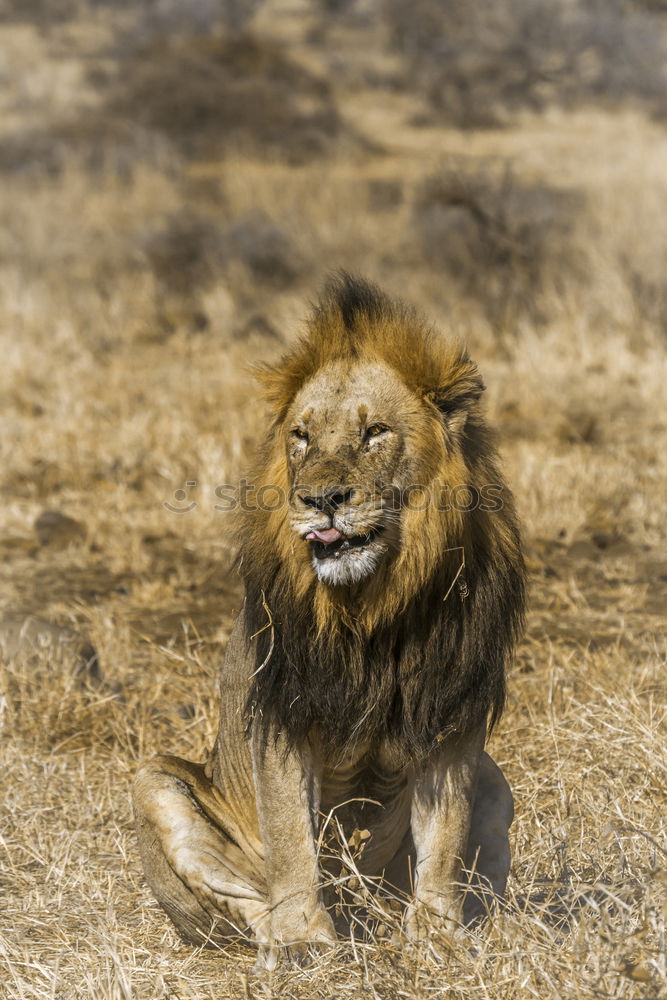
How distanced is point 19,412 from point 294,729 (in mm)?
7386

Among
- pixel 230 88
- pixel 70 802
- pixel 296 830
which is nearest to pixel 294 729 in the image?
pixel 296 830

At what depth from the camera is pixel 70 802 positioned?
514 cm

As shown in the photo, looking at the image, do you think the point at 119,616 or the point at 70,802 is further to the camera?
the point at 119,616

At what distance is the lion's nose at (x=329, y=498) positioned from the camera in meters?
3.37

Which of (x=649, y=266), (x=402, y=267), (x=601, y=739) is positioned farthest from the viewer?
(x=402, y=267)

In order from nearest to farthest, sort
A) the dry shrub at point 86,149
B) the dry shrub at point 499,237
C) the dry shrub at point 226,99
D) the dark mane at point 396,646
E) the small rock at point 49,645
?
the dark mane at point 396,646
the small rock at point 49,645
the dry shrub at point 499,237
the dry shrub at point 86,149
the dry shrub at point 226,99

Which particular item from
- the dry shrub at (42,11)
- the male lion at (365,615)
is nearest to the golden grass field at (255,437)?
the male lion at (365,615)

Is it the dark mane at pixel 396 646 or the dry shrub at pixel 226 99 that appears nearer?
the dark mane at pixel 396 646

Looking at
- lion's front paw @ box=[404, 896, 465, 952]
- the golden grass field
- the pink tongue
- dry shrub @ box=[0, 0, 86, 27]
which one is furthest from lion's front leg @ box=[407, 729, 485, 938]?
dry shrub @ box=[0, 0, 86, 27]

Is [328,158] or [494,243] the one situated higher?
[328,158]

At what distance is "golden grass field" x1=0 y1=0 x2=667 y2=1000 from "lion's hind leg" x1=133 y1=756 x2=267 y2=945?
4.9 inches

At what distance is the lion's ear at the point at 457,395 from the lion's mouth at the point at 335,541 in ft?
1.25

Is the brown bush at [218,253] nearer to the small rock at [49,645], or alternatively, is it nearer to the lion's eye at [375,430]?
the small rock at [49,645]

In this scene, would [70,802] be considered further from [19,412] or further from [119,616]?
[19,412]
